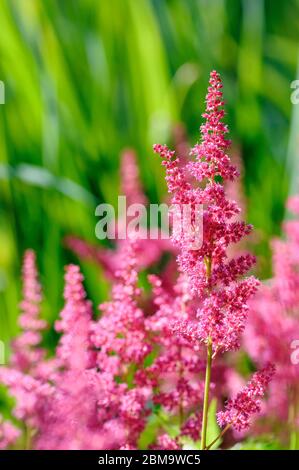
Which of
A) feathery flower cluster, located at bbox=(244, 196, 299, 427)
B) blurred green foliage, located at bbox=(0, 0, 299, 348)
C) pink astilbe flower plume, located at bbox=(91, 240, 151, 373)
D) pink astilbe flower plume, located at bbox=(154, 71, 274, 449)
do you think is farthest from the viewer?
blurred green foliage, located at bbox=(0, 0, 299, 348)

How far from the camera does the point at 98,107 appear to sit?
1.13 m

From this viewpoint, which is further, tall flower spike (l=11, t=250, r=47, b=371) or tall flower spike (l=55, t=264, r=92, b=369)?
tall flower spike (l=11, t=250, r=47, b=371)

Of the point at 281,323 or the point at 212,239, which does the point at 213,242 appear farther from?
the point at 281,323

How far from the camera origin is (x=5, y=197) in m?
1.12

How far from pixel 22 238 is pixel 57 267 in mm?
87

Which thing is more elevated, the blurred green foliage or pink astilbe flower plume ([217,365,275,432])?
the blurred green foliage

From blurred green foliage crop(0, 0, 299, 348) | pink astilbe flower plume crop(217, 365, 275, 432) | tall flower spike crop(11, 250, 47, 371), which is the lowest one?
pink astilbe flower plume crop(217, 365, 275, 432)

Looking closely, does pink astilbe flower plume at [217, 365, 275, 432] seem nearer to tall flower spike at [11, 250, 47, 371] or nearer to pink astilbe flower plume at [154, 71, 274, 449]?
pink astilbe flower plume at [154, 71, 274, 449]

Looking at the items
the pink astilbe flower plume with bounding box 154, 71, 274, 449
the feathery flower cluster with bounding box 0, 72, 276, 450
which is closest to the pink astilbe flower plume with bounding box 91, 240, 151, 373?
the feathery flower cluster with bounding box 0, 72, 276, 450

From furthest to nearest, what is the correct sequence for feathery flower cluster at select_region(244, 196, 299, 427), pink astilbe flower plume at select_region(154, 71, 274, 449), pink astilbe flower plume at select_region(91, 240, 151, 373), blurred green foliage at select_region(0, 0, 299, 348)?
blurred green foliage at select_region(0, 0, 299, 348), feathery flower cluster at select_region(244, 196, 299, 427), pink astilbe flower plume at select_region(91, 240, 151, 373), pink astilbe flower plume at select_region(154, 71, 274, 449)

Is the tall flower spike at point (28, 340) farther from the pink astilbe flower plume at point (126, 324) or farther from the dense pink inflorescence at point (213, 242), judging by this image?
the dense pink inflorescence at point (213, 242)

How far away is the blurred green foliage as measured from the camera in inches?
43.5

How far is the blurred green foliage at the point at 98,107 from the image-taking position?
43.5 inches
